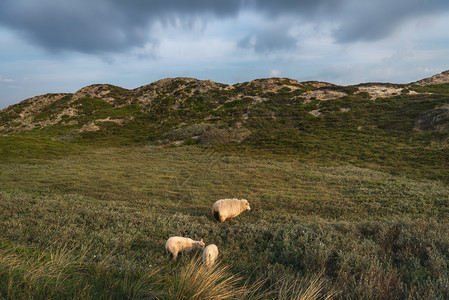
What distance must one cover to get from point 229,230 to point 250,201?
5.27m

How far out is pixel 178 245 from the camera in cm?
640

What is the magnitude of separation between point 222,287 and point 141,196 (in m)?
12.4

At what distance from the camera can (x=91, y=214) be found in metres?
9.20

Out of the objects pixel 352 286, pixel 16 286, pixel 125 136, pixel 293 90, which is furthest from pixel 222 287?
pixel 293 90

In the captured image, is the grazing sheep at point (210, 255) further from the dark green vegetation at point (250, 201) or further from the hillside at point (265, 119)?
the hillside at point (265, 119)

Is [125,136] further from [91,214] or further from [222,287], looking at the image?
[222,287]

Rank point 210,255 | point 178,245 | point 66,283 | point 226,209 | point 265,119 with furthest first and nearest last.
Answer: point 265,119
point 226,209
point 178,245
point 210,255
point 66,283

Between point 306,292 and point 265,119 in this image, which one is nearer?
point 306,292

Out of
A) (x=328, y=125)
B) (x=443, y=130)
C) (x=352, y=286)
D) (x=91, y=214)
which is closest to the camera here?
(x=352, y=286)

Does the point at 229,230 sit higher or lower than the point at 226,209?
higher

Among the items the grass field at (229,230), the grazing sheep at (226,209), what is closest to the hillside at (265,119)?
the grass field at (229,230)

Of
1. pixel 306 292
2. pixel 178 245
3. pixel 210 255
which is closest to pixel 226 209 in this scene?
pixel 178 245

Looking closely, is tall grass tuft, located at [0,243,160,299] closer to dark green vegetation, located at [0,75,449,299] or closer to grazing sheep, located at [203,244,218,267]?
dark green vegetation, located at [0,75,449,299]

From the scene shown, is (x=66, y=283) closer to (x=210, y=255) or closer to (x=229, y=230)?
(x=210, y=255)
